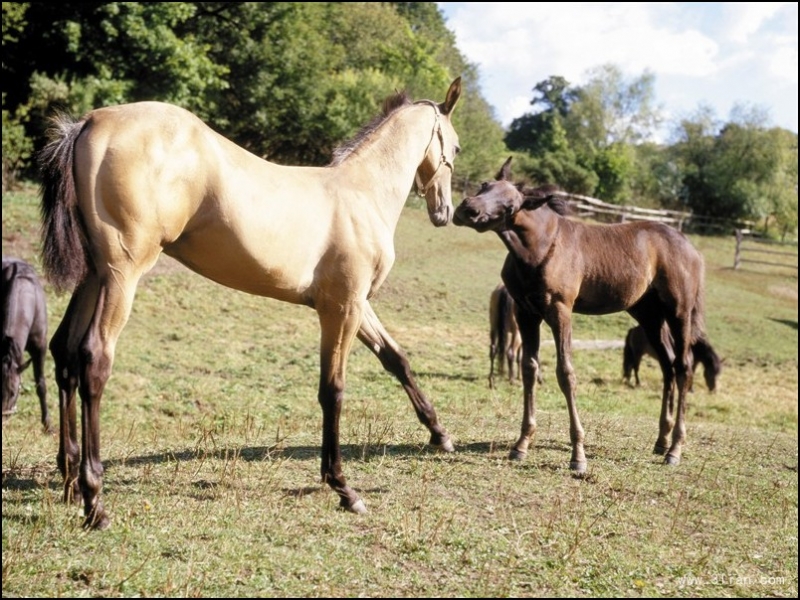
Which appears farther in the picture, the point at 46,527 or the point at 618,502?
the point at 618,502

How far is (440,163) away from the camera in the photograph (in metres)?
5.89

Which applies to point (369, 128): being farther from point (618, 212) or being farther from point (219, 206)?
point (618, 212)

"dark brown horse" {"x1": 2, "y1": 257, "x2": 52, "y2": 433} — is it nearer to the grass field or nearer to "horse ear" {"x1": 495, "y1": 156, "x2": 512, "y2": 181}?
the grass field

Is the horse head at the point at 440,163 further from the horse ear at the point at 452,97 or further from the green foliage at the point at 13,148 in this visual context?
the green foliage at the point at 13,148

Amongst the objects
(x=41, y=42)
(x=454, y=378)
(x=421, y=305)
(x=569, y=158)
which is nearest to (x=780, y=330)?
(x=421, y=305)

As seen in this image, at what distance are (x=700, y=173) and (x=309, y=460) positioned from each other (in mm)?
51049

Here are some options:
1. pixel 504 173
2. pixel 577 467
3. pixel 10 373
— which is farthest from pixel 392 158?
pixel 10 373

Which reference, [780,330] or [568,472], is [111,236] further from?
[780,330]

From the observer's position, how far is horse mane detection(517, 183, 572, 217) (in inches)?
255

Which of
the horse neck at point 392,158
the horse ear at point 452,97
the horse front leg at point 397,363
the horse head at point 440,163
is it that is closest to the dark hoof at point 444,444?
the horse front leg at point 397,363

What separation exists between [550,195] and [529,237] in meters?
0.42

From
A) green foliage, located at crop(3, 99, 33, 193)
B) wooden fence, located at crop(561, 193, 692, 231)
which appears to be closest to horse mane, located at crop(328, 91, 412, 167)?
green foliage, located at crop(3, 99, 33, 193)

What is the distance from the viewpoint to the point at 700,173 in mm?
51688

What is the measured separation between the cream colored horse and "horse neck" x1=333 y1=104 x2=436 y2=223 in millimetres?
10
